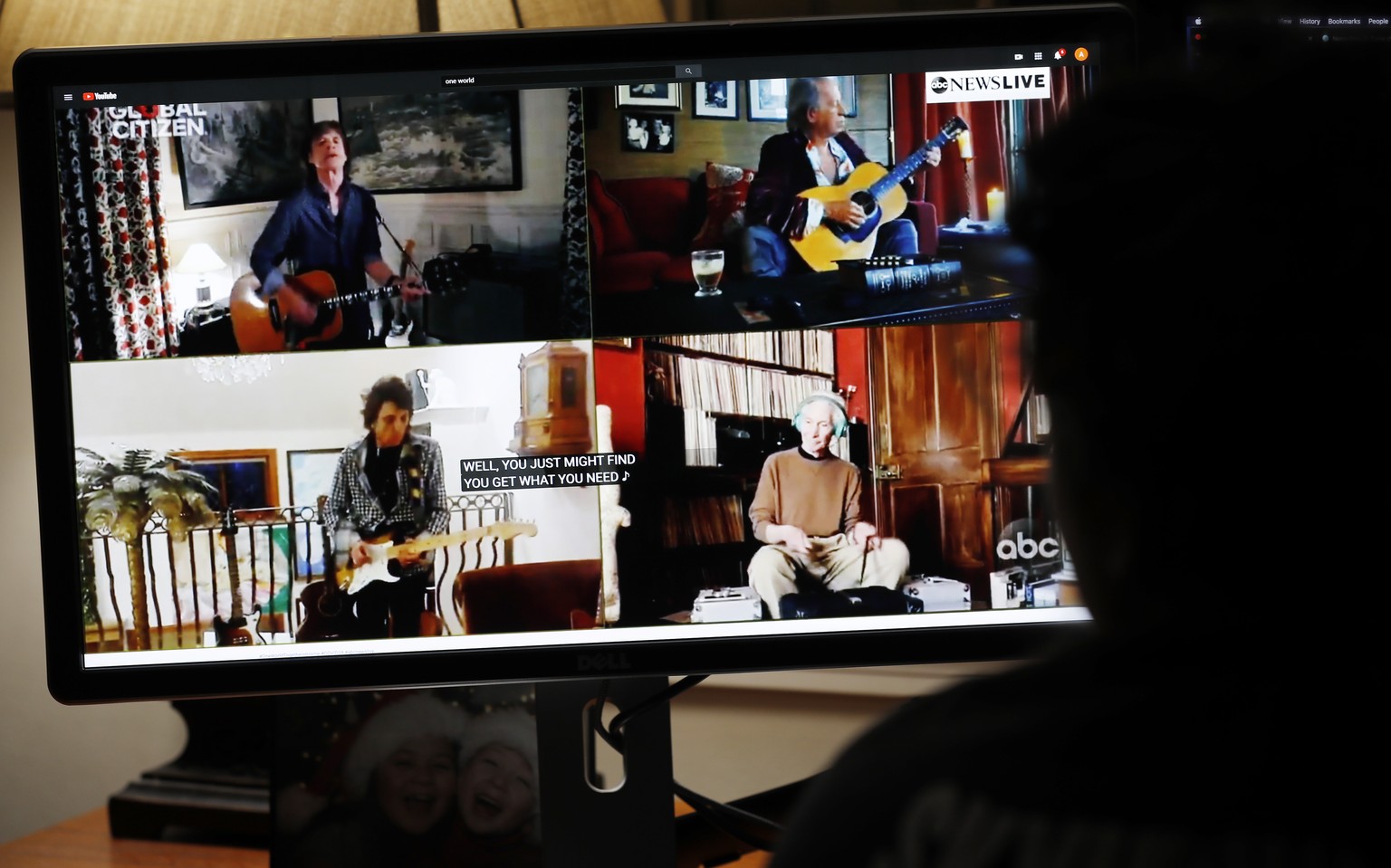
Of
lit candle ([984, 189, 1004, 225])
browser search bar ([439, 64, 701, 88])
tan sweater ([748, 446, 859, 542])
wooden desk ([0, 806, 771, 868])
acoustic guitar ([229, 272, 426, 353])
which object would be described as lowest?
wooden desk ([0, 806, 771, 868])

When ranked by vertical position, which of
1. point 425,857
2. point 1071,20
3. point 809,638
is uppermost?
point 1071,20

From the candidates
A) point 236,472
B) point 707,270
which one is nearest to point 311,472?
point 236,472

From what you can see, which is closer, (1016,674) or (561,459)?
(1016,674)

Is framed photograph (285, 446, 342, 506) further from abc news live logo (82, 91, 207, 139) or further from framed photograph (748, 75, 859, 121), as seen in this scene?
framed photograph (748, 75, 859, 121)

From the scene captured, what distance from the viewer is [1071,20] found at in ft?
2.28

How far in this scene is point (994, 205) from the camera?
0.70 meters

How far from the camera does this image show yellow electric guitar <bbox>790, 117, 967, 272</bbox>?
27.5 inches

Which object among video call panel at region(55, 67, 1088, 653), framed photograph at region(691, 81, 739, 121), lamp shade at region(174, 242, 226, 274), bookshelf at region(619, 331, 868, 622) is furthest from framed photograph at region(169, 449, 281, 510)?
framed photograph at region(691, 81, 739, 121)

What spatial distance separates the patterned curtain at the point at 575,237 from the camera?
686mm

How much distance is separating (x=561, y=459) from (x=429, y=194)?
0.17 meters

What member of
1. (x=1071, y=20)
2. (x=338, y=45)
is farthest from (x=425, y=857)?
(x=1071, y=20)

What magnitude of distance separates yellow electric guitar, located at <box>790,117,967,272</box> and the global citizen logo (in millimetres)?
346

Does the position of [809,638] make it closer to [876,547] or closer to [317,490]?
[876,547]

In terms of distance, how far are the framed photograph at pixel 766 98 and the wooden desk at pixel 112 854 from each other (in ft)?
1.58
